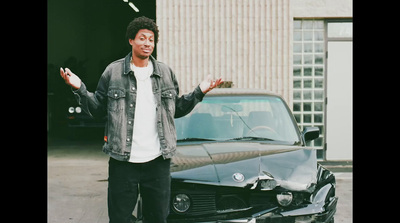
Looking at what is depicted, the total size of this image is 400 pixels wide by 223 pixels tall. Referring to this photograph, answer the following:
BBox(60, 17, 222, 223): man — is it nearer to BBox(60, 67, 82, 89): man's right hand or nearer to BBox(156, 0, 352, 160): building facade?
BBox(60, 67, 82, 89): man's right hand

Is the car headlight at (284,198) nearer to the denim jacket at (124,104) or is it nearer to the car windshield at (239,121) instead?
the denim jacket at (124,104)

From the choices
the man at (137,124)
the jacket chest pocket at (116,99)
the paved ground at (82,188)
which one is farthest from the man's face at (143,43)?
the paved ground at (82,188)

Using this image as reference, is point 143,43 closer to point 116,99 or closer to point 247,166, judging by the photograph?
point 116,99

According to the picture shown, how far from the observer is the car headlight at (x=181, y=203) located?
14.4 ft

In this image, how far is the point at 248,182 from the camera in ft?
14.5

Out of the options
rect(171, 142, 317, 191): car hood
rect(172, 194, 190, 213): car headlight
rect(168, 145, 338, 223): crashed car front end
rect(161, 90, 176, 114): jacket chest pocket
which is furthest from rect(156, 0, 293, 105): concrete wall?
rect(161, 90, 176, 114): jacket chest pocket

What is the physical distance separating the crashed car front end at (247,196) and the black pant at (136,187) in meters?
0.50

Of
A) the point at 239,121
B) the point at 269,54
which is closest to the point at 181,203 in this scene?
the point at 239,121

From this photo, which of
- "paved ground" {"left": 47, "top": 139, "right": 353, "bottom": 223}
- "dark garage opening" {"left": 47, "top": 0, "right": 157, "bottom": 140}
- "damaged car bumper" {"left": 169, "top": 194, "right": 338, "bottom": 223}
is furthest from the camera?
A: "dark garage opening" {"left": 47, "top": 0, "right": 157, "bottom": 140}

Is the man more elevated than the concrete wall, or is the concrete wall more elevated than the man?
the concrete wall

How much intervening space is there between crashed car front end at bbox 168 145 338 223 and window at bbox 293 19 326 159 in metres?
6.70

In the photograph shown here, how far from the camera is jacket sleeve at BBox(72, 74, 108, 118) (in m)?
3.90
